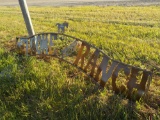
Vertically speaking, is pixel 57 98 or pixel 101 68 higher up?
pixel 101 68

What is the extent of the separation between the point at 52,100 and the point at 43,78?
677 mm

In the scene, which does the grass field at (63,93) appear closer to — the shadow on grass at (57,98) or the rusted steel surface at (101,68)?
the shadow on grass at (57,98)

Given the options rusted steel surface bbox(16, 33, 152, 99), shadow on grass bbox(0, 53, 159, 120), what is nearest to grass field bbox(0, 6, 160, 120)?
shadow on grass bbox(0, 53, 159, 120)

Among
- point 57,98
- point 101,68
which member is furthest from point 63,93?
point 101,68

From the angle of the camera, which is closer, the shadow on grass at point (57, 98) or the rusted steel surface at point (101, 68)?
the shadow on grass at point (57, 98)

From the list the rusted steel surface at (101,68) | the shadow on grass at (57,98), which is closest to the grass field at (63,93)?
the shadow on grass at (57,98)

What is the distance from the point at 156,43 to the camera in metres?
5.78

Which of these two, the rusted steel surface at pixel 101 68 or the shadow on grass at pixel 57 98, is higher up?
the rusted steel surface at pixel 101 68

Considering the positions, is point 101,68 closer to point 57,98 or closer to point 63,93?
point 63,93

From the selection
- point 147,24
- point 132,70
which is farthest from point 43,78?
point 147,24

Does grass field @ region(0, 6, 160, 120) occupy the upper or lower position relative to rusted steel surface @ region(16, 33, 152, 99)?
lower

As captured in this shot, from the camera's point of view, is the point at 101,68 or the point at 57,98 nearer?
the point at 57,98

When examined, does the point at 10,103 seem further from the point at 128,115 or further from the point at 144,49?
the point at 144,49

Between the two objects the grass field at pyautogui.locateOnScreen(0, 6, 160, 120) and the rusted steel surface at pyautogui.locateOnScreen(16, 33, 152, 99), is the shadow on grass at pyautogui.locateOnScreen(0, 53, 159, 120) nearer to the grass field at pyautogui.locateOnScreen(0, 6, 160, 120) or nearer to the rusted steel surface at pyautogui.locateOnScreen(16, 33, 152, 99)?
the grass field at pyautogui.locateOnScreen(0, 6, 160, 120)
